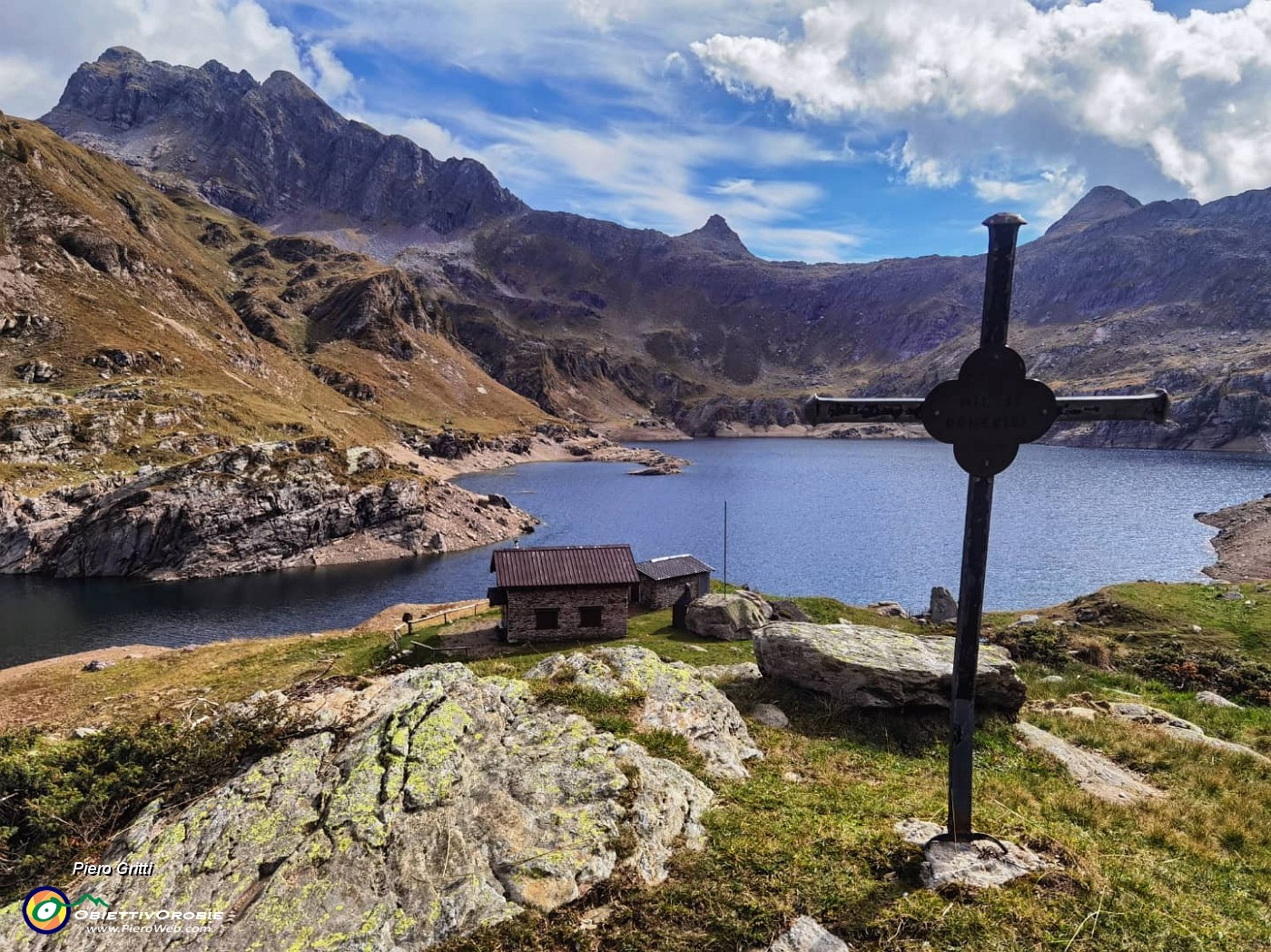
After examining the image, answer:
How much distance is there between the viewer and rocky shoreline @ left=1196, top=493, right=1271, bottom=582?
62.1 metres

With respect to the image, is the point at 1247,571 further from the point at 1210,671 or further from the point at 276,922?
the point at 276,922

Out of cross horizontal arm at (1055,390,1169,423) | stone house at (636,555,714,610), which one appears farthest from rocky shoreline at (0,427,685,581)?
cross horizontal arm at (1055,390,1169,423)

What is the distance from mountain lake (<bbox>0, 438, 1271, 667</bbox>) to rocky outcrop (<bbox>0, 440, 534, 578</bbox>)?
125 inches

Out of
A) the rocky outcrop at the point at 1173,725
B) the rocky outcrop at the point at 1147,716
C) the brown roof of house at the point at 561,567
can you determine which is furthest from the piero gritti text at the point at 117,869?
the brown roof of house at the point at 561,567

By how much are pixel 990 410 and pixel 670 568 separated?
1443 inches

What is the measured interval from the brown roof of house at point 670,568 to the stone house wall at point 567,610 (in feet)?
25.3

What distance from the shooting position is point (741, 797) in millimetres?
9688

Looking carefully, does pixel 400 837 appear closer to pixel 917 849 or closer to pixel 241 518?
pixel 917 849

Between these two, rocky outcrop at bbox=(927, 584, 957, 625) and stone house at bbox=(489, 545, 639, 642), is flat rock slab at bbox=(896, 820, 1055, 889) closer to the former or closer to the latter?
stone house at bbox=(489, 545, 639, 642)

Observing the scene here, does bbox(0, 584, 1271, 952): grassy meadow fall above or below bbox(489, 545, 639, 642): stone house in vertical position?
above

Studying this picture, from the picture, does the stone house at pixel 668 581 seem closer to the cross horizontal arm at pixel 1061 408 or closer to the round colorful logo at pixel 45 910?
the cross horizontal arm at pixel 1061 408

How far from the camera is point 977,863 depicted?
7391mm

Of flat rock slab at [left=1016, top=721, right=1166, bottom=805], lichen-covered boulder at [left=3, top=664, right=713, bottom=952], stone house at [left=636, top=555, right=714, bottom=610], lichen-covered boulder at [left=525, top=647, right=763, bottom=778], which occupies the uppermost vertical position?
lichen-covered boulder at [left=3, top=664, right=713, bottom=952]

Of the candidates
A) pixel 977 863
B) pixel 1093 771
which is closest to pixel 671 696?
pixel 977 863
